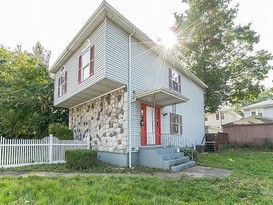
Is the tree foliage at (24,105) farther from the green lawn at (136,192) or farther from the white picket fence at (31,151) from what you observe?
the green lawn at (136,192)

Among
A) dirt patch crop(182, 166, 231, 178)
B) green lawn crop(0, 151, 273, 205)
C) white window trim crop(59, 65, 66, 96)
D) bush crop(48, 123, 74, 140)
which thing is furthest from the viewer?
white window trim crop(59, 65, 66, 96)

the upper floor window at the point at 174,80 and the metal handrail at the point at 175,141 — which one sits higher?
the upper floor window at the point at 174,80

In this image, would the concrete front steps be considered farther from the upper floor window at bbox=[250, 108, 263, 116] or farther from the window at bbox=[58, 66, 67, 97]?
the upper floor window at bbox=[250, 108, 263, 116]

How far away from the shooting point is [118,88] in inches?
336

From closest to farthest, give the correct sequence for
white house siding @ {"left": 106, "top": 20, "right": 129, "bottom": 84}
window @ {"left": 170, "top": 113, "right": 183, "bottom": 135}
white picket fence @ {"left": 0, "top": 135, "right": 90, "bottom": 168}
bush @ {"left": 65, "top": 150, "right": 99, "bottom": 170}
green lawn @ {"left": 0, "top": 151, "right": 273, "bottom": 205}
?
green lawn @ {"left": 0, "top": 151, "right": 273, "bottom": 205}, bush @ {"left": 65, "top": 150, "right": 99, "bottom": 170}, white house siding @ {"left": 106, "top": 20, "right": 129, "bottom": 84}, white picket fence @ {"left": 0, "top": 135, "right": 90, "bottom": 168}, window @ {"left": 170, "top": 113, "right": 183, "bottom": 135}

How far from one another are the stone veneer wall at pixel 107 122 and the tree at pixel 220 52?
11963 millimetres

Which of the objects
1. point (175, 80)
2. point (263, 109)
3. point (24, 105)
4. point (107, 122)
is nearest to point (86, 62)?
point (107, 122)

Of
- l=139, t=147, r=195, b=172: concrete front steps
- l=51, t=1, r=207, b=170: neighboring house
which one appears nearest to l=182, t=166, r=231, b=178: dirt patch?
l=139, t=147, r=195, b=172: concrete front steps

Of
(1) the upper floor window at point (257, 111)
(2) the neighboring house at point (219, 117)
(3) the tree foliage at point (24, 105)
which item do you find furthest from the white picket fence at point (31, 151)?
(2) the neighboring house at point (219, 117)

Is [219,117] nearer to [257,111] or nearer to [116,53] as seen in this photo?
[257,111]

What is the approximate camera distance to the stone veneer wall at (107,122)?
26.9 ft

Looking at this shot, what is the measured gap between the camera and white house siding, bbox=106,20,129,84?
297 inches

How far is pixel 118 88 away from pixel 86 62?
201 cm

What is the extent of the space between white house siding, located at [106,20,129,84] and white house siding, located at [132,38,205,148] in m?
0.60
